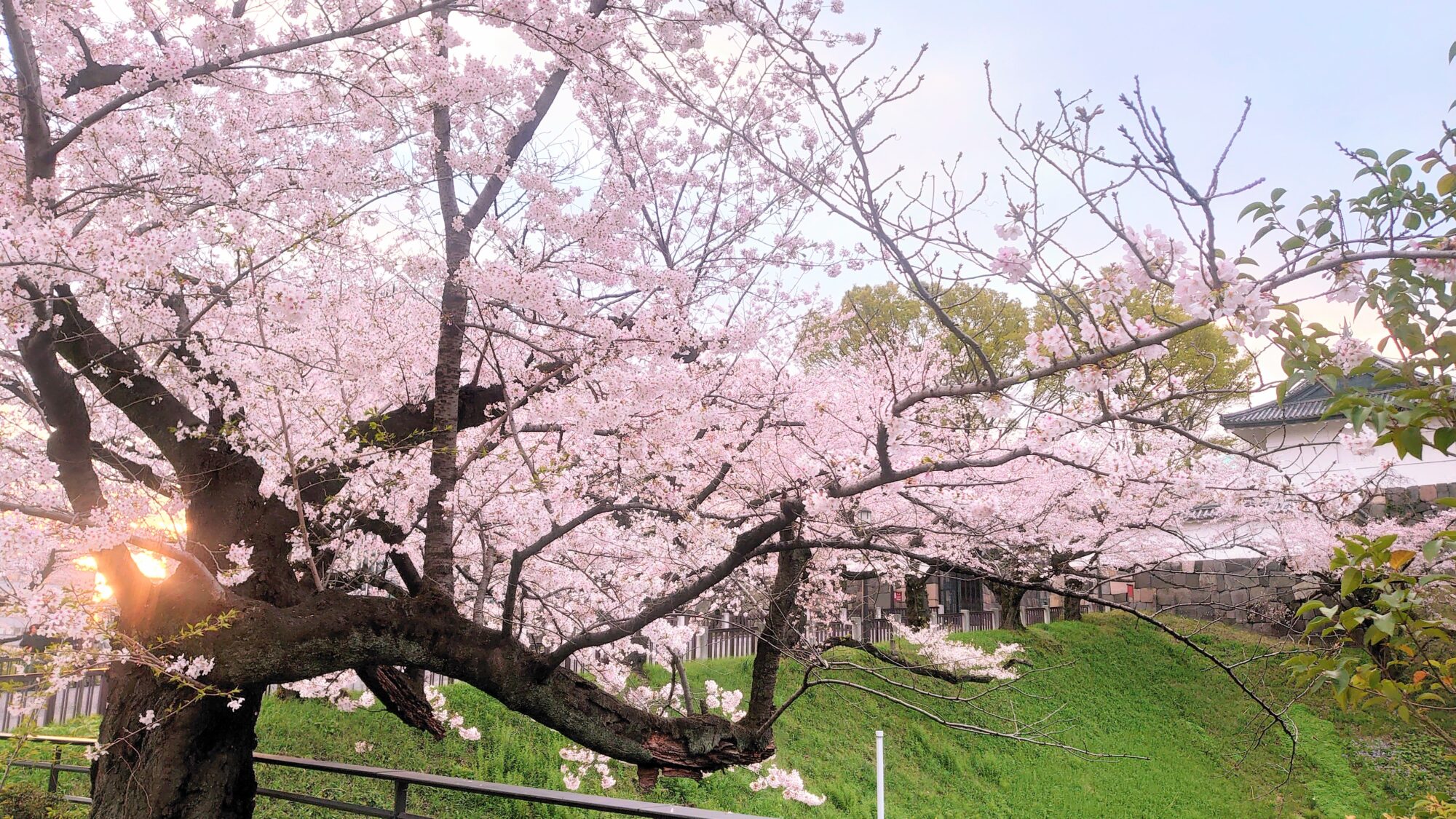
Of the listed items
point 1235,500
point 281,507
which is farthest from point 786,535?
point 1235,500

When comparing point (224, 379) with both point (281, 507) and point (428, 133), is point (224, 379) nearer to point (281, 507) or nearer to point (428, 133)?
point (281, 507)

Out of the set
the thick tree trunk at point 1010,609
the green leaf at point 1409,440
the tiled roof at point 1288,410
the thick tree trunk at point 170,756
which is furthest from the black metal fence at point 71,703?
the tiled roof at point 1288,410

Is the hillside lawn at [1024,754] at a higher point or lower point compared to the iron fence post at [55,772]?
lower

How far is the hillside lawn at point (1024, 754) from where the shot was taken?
909cm

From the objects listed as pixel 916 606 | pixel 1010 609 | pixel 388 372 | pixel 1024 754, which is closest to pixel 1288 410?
pixel 1010 609

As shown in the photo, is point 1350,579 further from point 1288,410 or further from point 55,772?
point 1288,410

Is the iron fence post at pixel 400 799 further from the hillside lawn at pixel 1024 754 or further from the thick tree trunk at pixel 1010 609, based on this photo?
the thick tree trunk at pixel 1010 609

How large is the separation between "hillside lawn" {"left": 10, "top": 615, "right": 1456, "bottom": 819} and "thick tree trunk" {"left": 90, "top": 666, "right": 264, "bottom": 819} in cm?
304

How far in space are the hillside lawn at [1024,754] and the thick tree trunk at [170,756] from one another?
3045 mm

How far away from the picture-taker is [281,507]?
5.51 metres

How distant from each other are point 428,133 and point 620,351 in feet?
7.74

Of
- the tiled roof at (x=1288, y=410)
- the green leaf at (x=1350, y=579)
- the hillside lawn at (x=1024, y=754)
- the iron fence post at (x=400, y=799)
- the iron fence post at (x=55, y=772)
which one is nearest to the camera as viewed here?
the green leaf at (x=1350, y=579)

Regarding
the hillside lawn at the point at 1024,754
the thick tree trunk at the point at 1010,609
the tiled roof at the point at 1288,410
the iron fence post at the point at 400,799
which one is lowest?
the hillside lawn at the point at 1024,754

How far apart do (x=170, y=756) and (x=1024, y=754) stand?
12.8 m
